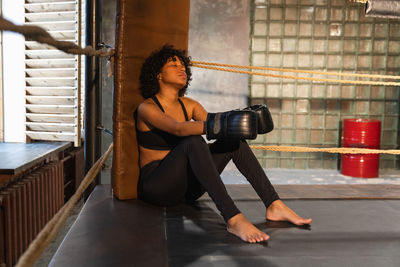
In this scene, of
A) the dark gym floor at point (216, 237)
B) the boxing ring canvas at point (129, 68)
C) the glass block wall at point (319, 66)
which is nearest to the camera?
the dark gym floor at point (216, 237)

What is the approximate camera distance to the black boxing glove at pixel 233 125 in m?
1.38

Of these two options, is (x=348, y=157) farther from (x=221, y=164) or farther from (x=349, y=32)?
(x=221, y=164)

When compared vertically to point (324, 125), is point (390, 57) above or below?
above

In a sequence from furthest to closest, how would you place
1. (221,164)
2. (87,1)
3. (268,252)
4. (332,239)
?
(87,1) < (221,164) < (332,239) < (268,252)

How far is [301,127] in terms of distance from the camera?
473 cm

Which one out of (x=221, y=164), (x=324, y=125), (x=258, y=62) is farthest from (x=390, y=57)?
(x=221, y=164)

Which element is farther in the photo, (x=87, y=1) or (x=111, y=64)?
(x=87, y=1)

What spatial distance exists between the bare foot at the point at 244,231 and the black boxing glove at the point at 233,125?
1.00 feet

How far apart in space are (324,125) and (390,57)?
119 centimetres

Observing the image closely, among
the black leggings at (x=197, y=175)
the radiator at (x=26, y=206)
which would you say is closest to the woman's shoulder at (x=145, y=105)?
the black leggings at (x=197, y=175)

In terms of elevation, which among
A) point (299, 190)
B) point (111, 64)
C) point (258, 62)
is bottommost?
point (299, 190)

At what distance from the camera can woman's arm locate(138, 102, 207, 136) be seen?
1.49 meters

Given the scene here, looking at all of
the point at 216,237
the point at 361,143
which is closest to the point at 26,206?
the point at 216,237

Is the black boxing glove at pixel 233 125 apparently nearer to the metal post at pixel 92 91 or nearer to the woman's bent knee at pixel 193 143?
the woman's bent knee at pixel 193 143
